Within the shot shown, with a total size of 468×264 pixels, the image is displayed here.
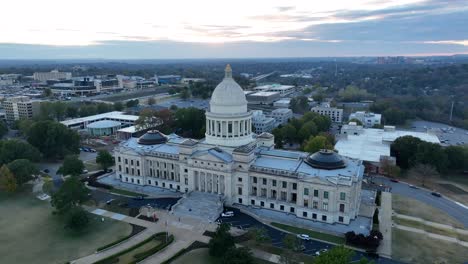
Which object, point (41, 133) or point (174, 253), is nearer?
point (174, 253)

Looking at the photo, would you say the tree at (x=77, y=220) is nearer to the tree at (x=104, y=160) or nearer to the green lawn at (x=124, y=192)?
the green lawn at (x=124, y=192)

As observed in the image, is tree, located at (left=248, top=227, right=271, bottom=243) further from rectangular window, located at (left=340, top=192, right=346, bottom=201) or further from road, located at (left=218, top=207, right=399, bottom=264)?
rectangular window, located at (left=340, top=192, right=346, bottom=201)

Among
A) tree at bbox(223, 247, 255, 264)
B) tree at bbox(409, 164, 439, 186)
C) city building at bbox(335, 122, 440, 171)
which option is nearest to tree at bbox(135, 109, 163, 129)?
city building at bbox(335, 122, 440, 171)

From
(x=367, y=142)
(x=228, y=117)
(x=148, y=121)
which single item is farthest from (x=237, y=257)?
(x=148, y=121)

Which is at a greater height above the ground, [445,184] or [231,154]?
[231,154]

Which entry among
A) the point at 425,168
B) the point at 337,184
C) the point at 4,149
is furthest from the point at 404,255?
the point at 4,149

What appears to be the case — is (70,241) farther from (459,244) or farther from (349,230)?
(459,244)
